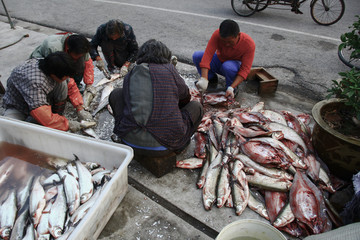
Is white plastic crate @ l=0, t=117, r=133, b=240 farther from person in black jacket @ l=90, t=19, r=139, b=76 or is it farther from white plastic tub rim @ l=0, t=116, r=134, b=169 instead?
person in black jacket @ l=90, t=19, r=139, b=76

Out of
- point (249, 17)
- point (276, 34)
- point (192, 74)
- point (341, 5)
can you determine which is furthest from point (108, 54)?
point (341, 5)

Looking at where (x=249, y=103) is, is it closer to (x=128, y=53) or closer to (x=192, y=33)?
(x=128, y=53)

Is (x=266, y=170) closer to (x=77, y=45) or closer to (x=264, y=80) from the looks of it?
(x=264, y=80)

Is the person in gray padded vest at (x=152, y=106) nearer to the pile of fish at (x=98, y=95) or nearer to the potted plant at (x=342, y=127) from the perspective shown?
the pile of fish at (x=98, y=95)

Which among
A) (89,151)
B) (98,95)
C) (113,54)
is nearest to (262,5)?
(113,54)

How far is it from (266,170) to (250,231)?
92cm

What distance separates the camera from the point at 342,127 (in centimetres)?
279

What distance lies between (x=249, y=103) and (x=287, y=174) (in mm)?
1583

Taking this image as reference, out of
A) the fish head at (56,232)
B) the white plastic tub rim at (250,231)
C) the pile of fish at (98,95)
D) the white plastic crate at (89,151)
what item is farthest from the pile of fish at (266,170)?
the pile of fish at (98,95)

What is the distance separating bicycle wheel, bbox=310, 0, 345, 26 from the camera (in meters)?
7.17

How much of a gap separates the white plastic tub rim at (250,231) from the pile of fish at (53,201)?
1177mm

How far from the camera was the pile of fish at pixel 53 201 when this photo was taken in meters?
2.12

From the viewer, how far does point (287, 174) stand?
2.67 metres

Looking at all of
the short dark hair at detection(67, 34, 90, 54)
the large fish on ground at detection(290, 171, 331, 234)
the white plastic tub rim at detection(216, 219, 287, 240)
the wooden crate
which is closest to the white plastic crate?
the white plastic tub rim at detection(216, 219, 287, 240)
